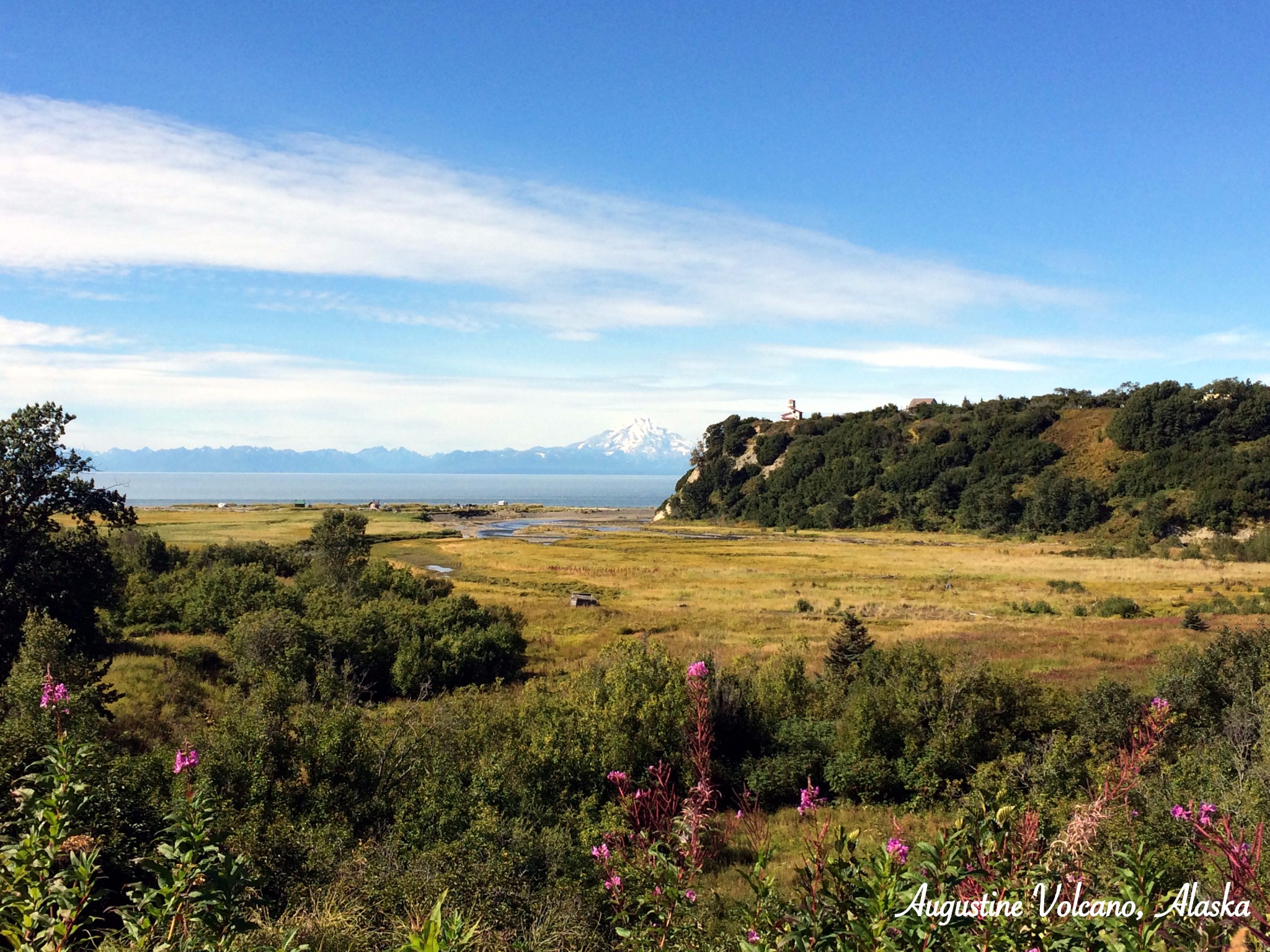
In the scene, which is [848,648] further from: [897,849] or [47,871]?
[47,871]

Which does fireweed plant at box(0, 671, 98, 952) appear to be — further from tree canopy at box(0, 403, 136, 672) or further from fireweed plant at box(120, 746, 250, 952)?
tree canopy at box(0, 403, 136, 672)

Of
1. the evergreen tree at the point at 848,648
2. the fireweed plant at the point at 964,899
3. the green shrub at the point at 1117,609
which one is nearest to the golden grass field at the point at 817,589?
the green shrub at the point at 1117,609

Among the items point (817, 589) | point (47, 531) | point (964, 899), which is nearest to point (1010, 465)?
point (817, 589)

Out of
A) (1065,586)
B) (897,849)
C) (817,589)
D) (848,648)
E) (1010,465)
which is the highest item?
(1010,465)

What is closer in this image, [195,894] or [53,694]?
[195,894]

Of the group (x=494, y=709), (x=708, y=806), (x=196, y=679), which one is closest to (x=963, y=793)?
(x=494, y=709)

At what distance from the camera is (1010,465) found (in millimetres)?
106000

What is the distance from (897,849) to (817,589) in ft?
157

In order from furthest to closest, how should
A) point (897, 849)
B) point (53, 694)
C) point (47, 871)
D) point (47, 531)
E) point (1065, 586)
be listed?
point (1065, 586) < point (47, 531) < point (53, 694) < point (47, 871) < point (897, 849)

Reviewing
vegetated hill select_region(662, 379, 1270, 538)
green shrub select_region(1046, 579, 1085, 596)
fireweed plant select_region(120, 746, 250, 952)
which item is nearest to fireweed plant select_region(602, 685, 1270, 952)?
fireweed plant select_region(120, 746, 250, 952)

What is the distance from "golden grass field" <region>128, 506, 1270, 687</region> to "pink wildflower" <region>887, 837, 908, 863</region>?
1947cm

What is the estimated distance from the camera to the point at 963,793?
50.4 feet

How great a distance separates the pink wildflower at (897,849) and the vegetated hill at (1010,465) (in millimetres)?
88252

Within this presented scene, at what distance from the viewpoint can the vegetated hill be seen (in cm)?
8256
